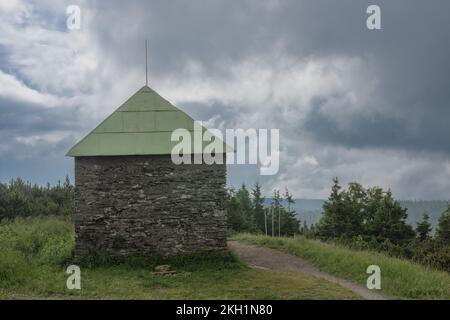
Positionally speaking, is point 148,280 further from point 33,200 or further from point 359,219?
point 359,219

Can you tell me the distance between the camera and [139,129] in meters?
16.5

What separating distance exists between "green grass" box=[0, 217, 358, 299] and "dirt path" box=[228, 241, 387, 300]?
2.22 ft

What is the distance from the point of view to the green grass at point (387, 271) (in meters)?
12.8

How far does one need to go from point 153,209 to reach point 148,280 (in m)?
2.58

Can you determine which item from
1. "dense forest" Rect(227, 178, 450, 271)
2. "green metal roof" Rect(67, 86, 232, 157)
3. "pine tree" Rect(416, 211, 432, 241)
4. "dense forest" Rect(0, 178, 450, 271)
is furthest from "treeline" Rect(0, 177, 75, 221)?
"pine tree" Rect(416, 211, 432, 241)

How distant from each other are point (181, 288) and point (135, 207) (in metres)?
3.61

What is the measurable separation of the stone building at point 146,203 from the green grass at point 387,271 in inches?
147

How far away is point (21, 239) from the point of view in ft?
65.4

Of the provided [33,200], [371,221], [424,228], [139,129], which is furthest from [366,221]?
[139,129]

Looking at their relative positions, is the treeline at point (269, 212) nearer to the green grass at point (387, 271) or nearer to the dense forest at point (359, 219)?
the dense forest at point (359, 219)
